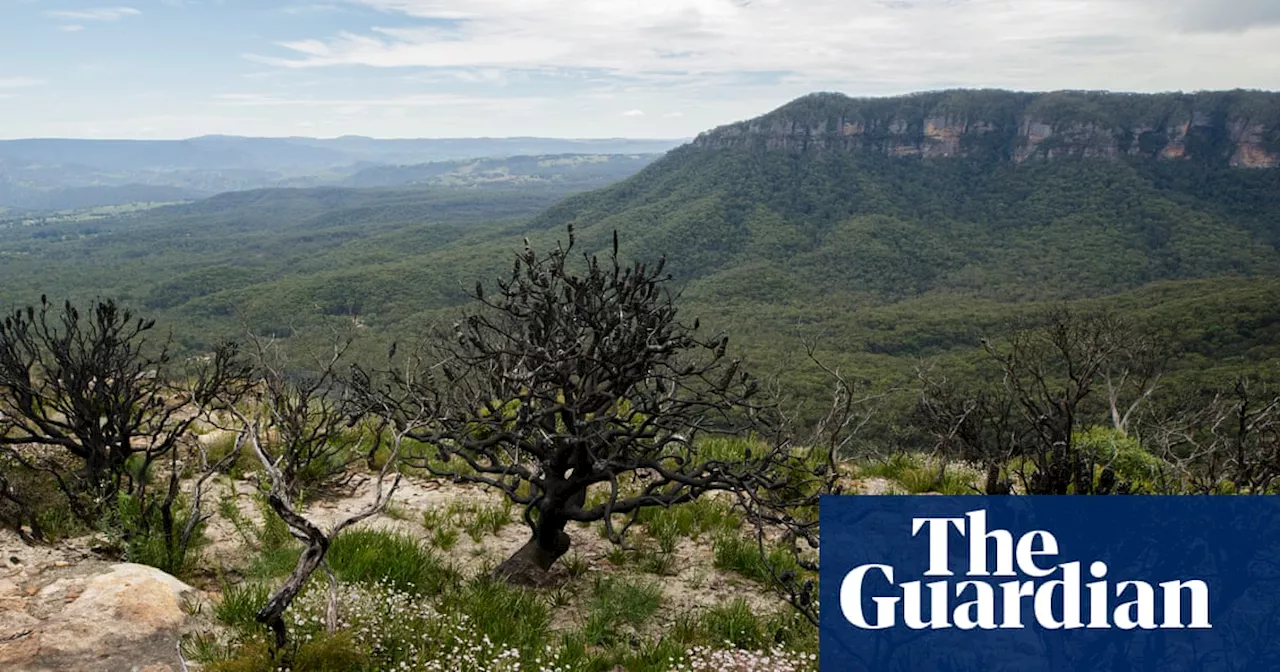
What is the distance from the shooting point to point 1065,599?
15.3ft

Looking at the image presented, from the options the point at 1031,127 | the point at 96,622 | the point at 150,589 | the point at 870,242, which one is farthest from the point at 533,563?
the point at 1031,127

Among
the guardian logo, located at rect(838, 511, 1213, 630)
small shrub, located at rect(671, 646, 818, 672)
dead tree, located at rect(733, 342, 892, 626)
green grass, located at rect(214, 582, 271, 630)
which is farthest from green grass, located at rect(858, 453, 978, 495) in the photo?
green grass, located at rect(214, 582, 271, 630)

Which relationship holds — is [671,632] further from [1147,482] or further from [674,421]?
[1147,482]

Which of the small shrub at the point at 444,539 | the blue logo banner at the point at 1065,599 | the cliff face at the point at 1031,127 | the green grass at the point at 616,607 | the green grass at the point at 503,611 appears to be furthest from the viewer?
the cliff face at the point at 1031,127

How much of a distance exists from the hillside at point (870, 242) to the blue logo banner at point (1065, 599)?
39742mm

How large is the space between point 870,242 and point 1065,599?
113 metres

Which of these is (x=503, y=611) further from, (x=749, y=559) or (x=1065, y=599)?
(x=1065, y=599)

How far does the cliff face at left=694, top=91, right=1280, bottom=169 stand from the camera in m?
121

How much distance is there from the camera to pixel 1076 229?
111 metres

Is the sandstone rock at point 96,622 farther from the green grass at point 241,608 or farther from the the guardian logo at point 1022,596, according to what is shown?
the the guardian logo at point 1022,596

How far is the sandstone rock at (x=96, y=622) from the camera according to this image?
3758mm

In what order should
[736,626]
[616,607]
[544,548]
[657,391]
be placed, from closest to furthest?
1. [736,626]
2. [616,607]
3. [544,548]
4. [657,391]

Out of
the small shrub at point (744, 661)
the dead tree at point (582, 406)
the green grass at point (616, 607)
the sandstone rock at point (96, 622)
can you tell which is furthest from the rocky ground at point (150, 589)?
the dead tree at point (582, 406)

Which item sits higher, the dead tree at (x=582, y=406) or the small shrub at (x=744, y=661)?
the dead tree at (x=582, y=406)
